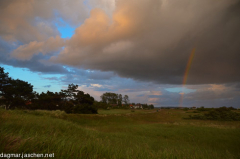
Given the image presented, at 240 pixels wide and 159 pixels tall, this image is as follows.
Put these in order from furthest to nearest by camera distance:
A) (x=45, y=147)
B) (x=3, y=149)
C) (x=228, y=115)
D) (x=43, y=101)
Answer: (x=43, y=101)
(x=228, y=115)
(x=45, y=147)
(x=3, y=149)

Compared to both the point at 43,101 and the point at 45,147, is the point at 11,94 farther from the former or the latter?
the point at 45,147

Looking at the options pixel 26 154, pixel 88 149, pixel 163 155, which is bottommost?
pixel 163 155

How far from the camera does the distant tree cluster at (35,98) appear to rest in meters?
41.2

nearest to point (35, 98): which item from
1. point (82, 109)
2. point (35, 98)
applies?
point (35, 98)

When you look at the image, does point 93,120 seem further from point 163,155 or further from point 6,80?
point 6,80

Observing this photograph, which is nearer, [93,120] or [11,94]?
[93,120]

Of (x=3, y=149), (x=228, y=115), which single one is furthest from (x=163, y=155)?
(x=228, y=115)

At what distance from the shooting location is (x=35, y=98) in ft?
157

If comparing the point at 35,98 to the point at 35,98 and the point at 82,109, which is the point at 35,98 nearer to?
the point at 35,98

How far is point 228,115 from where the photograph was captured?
124 feet

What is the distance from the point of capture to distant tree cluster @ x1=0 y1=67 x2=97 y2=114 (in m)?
41.2

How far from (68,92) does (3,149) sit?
2134 inches

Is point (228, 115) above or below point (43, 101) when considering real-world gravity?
below

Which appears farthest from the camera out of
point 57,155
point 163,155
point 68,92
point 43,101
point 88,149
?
point 68,92
